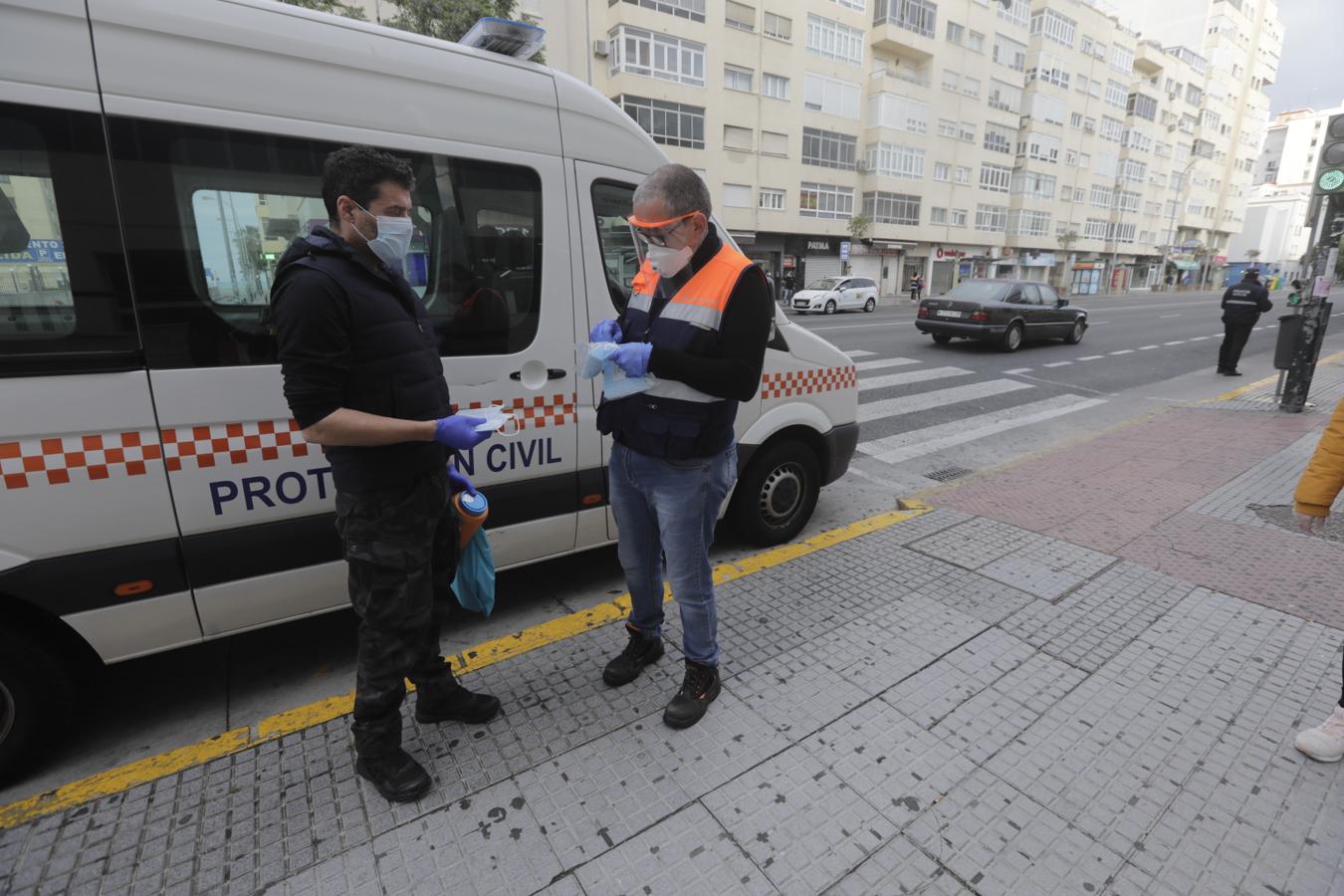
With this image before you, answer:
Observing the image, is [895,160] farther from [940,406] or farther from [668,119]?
[940,406]

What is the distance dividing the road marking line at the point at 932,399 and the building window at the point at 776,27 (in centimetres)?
2923

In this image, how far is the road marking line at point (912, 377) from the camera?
10.0 meters

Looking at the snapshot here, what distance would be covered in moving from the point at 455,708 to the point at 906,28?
45762mm

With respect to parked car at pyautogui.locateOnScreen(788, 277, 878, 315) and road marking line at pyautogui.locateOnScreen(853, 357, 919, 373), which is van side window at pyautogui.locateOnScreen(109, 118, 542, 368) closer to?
road marking line at pyautogui.locateOnScreen(853, 357, 919, 373)

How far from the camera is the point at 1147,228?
61.8 metres

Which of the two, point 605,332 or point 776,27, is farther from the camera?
point 776,27

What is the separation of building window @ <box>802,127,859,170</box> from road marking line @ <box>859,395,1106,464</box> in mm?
29916

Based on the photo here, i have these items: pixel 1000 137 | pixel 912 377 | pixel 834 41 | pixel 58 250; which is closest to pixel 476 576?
pixel 58 250

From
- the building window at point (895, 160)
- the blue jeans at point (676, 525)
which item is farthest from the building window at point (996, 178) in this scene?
the blue jeans at point (676, 525)

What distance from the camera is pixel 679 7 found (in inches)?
1131

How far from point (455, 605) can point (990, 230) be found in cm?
5135

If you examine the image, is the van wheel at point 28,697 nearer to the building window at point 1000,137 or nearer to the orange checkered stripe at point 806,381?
the orange checkered stripe at point 806,381

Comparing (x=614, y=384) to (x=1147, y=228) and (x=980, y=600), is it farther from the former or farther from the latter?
(x=1147, y=228)

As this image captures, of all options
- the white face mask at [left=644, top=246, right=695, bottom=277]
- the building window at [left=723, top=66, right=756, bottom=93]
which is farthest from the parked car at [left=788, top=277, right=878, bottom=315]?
the white face mask at [left=644, top=246, right=695, bottom=277]
